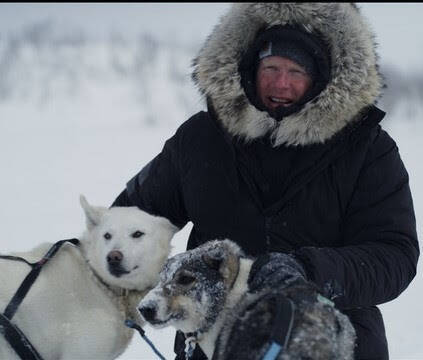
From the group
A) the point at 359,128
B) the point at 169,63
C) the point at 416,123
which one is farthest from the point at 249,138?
the point at 169,63

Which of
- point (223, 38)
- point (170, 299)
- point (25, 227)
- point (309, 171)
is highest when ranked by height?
point (223, 38)

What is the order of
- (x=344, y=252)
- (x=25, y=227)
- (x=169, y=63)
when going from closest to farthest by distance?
(x=344, y=252) → (x=25, y=227) → (x=169, y=63)

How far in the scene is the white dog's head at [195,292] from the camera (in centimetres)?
231

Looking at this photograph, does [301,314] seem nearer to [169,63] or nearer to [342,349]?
[342,349]

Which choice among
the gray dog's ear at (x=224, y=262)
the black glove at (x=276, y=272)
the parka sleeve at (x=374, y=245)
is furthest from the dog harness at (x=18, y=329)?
the parka sleeve at (x=374, y=245)

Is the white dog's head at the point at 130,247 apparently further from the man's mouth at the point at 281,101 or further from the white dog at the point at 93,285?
the man's mouth at the point at 281,101

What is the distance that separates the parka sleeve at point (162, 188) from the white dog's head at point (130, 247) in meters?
0.06

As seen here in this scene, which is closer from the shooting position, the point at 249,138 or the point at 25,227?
the point at 249,138

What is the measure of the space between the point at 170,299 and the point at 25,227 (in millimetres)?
7554

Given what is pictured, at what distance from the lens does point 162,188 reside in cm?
291

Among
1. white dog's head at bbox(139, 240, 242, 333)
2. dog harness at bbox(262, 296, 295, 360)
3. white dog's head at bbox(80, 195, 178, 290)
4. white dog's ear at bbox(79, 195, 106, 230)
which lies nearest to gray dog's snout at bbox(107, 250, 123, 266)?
white dog's head at bbox(80, 195, 178, 290)

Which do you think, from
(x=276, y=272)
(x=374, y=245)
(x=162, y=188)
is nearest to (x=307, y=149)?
(x=374, y=245)

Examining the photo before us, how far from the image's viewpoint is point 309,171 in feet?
7.86

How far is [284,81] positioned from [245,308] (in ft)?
3.45
